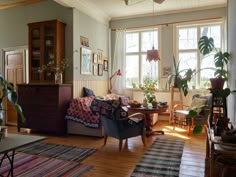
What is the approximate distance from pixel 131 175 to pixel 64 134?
2.45 m

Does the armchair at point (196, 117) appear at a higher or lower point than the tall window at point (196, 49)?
lower

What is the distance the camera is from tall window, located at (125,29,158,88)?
21.6 ft

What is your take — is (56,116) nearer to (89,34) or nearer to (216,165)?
(89,34)

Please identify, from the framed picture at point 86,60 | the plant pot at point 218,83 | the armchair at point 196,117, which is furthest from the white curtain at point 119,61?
the plant pot at point 218,83

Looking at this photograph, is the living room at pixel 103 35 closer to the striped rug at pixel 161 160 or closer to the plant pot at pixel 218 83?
the striped rug at pixel 161 160

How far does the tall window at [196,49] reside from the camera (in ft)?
19.6

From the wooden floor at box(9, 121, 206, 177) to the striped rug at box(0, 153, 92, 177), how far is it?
0.18 meters

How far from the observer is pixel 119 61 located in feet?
22.4

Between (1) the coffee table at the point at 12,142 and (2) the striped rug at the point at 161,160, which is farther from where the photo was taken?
(2) the striped rug at the point at 161,160

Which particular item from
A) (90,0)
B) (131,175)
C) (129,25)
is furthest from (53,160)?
(129,25)

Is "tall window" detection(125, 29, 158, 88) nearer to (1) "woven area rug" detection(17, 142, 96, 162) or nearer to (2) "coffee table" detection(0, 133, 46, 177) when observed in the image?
(1) "woven area rug" detection(17, 142, 96, 162)

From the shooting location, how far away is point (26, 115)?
→ 4.90 metres

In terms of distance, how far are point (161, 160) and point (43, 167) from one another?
1.66 meters

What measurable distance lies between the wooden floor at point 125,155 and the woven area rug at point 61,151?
0.15 m
